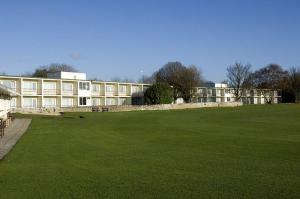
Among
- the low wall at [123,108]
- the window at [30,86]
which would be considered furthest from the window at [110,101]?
the window at [30,86]

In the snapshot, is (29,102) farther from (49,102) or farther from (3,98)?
(3,98)

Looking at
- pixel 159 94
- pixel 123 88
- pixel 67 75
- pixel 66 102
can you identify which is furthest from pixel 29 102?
pixel 159 94

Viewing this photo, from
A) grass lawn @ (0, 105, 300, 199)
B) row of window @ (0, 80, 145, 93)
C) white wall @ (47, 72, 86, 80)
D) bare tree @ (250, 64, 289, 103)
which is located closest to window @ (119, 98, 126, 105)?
row of window @ (0, 80, 145, 93)

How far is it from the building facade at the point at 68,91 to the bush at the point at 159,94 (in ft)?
27.3

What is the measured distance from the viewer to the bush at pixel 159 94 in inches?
3440

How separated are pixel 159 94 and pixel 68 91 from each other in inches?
697

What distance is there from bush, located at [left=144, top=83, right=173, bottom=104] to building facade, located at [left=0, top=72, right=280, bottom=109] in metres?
8.34

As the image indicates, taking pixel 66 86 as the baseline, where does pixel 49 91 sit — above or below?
below

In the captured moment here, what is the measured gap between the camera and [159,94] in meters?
87.5

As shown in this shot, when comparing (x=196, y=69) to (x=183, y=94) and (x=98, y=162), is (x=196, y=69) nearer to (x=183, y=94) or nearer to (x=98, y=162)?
(x=183, y=94)

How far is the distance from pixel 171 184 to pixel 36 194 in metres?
2.99

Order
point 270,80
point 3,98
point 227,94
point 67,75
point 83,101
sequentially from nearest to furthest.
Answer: point 3,98 → point 83,101 → point 67,75 → point 227,94 → point 270,80

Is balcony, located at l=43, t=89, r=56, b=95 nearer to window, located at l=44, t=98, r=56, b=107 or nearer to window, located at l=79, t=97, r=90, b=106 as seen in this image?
window, located at l=44, t=98, r=56, b=107

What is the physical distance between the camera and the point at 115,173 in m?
11.8
